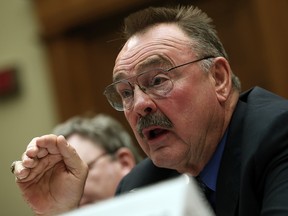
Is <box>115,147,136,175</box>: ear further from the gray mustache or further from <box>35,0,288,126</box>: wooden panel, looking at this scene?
<box>35,0,288,126</box>: wooden panel

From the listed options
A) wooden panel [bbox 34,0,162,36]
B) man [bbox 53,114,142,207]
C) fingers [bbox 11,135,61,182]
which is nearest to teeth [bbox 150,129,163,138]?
fingers [bbox 11,135,61,182]

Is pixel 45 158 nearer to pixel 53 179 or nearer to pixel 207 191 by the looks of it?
pixel 53 179

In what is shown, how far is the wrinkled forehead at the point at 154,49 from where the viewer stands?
165cm

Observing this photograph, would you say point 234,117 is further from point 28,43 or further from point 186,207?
point 28,43

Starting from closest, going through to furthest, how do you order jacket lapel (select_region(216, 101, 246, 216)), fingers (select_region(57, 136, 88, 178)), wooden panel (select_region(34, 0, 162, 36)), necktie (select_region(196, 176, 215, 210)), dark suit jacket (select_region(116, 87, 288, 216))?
dark suit jacket (select_region(116, 87, 288, 216)), jacket lapel (select_region(216, 101, 246, 216)), necktie (select_region(196, 176, 215, 210)), fingers (select_region(57, 136, 88, 178)), wooden panel (select_region(34, 0, 162, 36))

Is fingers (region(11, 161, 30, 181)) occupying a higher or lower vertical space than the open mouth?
lower

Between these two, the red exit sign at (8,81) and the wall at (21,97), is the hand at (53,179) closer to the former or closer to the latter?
the wall at (21,97)

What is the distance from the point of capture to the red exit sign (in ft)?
13.6

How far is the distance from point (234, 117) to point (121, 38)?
0.52m

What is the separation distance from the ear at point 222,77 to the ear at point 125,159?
87cm

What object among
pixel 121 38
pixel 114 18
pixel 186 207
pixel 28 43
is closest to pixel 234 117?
pixel 121 38

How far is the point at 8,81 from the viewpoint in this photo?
13.6 feet

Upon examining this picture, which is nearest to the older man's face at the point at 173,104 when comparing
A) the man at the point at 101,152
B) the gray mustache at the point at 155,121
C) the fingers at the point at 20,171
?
the gray mustache at the point at 155,121

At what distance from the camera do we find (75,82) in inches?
161
